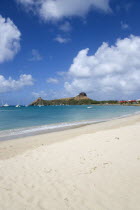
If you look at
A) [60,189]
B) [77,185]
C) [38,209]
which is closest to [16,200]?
[38,209]

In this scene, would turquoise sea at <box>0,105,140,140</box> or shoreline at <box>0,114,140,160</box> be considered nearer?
shoreline at <box>0,114,140,160</box>

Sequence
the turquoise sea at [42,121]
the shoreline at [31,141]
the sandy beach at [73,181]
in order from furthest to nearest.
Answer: the turquoise sea at [42,121]
the shoreline at [31,141]
the sandy beach at [73,181]

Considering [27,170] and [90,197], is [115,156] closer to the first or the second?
[90,197]

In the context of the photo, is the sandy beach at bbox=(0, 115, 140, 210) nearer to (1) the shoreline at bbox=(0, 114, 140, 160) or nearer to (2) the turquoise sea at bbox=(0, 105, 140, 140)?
(1) the shoreline at bbox=(0, 114, 140, 160)

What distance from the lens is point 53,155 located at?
8734 mm

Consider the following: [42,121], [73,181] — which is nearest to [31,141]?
[73,181]

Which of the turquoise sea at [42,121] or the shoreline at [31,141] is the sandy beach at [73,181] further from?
the turquoise sea at [42,121]

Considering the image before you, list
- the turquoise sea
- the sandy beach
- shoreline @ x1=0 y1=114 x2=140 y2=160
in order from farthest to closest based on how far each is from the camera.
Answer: the turquoise sea, shoreline @ x1=0 y1=114 x2=140 y2=160, the sandy beach

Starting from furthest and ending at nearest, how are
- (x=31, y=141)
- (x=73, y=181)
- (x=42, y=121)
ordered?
(x=42, y=121) < (x=31, y=141) < (x=73, y=181)

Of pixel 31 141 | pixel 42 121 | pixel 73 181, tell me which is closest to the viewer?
pixel 73 181

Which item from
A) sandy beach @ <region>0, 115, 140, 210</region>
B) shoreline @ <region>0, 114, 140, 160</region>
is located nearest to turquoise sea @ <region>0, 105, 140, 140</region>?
shoreline @ <region>0, 114, 140, 160</region>

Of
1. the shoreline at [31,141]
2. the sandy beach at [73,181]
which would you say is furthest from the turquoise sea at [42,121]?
the sandy beach at [73,181]

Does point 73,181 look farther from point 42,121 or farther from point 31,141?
point 42,121

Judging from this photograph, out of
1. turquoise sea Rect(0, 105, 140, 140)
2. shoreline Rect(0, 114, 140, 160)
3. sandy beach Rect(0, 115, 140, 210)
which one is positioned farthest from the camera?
turquoise sea Rect(0, 105, 140, 140)
